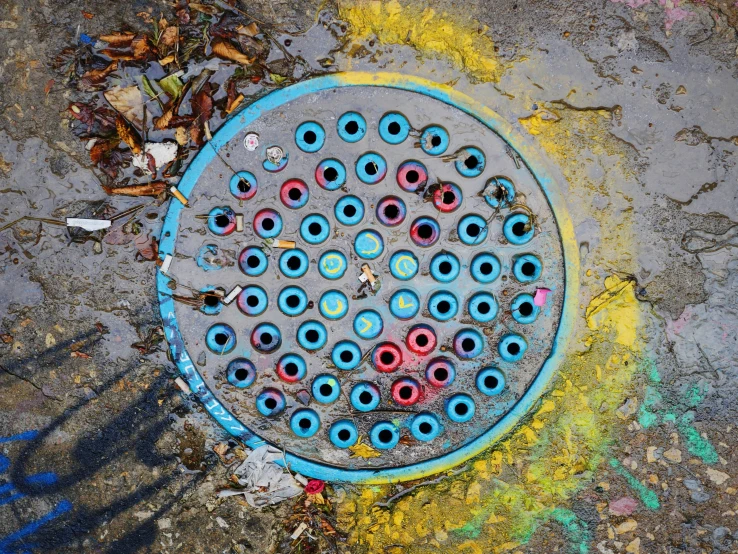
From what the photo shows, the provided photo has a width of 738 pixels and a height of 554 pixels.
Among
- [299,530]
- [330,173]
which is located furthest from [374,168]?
[299,530]

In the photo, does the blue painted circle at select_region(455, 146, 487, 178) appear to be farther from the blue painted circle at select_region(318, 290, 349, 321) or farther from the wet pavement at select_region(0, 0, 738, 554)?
the blue painted circle at select_region(318, 290, 349, 321)

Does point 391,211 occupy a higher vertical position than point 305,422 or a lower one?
higher

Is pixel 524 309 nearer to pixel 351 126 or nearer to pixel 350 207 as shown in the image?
pixel 350 207

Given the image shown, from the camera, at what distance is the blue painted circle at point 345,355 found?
5.97 ft

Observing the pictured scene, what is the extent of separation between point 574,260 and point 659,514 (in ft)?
3.12

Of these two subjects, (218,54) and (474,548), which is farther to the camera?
(474,548)

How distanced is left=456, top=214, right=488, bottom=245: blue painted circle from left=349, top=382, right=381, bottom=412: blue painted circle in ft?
1.96

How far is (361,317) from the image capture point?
1.81m

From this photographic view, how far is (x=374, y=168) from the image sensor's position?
1.78m

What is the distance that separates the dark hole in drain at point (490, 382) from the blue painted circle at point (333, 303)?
55 centimetres

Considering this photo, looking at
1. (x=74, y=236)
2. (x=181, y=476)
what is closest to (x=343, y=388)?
(x=181, y=476)

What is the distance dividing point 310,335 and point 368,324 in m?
0.21

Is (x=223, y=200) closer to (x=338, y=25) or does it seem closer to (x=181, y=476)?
(x=338, y=25)

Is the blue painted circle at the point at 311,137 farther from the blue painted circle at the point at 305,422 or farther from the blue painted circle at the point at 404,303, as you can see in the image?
the blue painted circle at the point at 305,422
